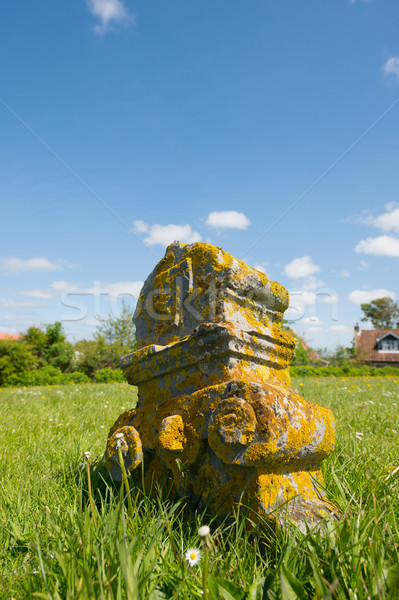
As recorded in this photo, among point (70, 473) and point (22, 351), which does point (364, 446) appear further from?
point (22, 351)

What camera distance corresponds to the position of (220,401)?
2.31m

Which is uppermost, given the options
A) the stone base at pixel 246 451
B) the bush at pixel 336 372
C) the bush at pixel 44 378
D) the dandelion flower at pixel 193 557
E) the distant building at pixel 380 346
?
the distant building at pixel 380 346

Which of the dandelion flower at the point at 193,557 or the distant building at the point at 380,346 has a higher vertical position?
the distant building at the point at 380,346

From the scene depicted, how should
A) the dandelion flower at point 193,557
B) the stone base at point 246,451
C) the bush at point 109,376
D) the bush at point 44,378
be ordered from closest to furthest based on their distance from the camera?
the dandelion flower at point 193,557
the stone base at point 246,451
the bush at point 44,378
the bush at point 109,376

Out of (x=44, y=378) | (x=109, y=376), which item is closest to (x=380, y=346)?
(x=109, y=376)

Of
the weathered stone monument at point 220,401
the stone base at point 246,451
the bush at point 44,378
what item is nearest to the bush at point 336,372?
the bush at point 44,378

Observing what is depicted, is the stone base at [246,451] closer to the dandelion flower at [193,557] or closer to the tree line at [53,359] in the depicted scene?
the dandelion flower at [193,557]

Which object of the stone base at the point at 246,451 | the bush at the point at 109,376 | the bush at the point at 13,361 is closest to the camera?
the stone base at the point at 246,451

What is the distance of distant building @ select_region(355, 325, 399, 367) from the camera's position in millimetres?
48469

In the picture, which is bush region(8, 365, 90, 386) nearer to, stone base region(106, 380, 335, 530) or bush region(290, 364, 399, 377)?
bush region(290, 364, 399, 377)

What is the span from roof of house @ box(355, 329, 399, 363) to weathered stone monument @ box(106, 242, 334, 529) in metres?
48.4

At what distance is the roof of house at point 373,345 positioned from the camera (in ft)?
159

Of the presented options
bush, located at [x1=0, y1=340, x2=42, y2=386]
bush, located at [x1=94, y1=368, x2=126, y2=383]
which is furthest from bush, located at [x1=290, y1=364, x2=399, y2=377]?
bush, located at [x1=0, y1=340, x2=42, y2=386]

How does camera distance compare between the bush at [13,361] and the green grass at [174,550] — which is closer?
the green grass at [174,550]
